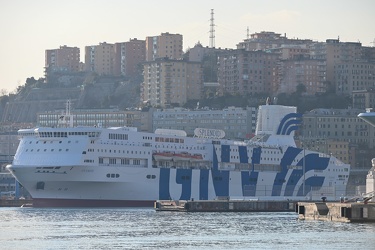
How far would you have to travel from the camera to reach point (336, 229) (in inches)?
2623

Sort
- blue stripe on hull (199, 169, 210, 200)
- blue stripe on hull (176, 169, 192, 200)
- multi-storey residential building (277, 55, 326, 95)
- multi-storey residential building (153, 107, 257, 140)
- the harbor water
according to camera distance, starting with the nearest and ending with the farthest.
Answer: the harbor water < blue stripe on hull (176, 169, 192, 200) < blue stripe on hull (199, 169, 210, 200) < multi-storey residential building (153, 107, 257, 140) < multi-storey residential building (277, 55, 326, 95)

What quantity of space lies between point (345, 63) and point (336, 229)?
432 ft

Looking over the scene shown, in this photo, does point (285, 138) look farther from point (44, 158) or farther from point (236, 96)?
point (236, 96)

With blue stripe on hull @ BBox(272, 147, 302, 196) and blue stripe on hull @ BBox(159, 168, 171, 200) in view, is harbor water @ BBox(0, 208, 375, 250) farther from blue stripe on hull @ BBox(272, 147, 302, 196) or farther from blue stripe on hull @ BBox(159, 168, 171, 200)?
blue stripe on hull @ BBox(272, 147, 302, 196)

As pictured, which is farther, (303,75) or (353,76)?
(303,75)

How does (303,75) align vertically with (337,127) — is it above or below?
above

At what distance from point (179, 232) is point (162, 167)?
39.5 metres

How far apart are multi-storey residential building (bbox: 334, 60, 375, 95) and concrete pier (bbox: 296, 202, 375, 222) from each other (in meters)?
118

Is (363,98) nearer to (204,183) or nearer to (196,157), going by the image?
(196,157)

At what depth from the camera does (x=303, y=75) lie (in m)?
196

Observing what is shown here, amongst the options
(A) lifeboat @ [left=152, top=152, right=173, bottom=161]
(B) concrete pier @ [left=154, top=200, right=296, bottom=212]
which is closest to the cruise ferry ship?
(A) lifeboat @ [left=152, top=152, right=173, bottom=161]

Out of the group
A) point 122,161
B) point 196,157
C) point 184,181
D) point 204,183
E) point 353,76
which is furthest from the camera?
point 353,76

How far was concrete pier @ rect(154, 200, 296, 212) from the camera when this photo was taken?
92.9 metres

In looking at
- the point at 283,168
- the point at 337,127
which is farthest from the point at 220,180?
the point at 337,127
